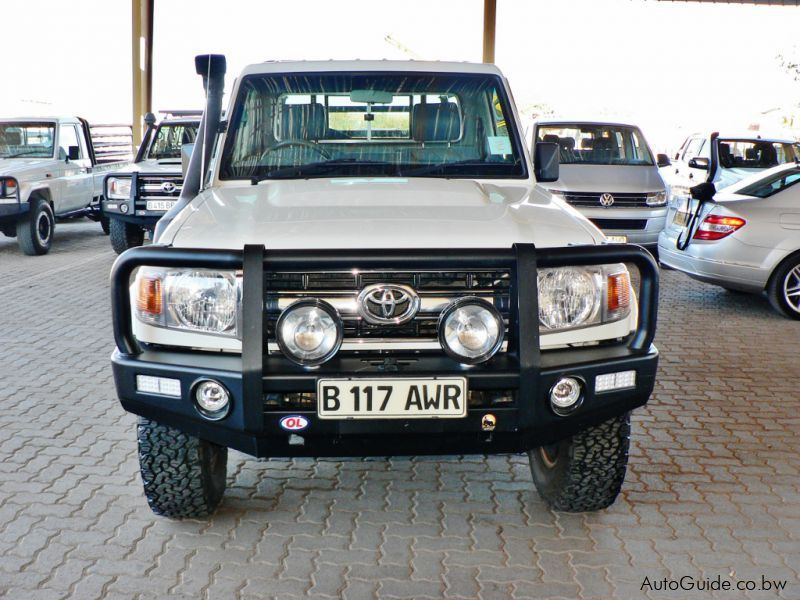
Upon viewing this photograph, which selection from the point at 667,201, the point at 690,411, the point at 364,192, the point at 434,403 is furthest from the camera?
the point at 667,201

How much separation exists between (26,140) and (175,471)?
10560 millimetres

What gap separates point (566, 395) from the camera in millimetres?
3416

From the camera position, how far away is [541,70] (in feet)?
120

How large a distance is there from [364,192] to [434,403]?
3.87 feet

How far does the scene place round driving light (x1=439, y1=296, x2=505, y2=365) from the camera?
3.33 m

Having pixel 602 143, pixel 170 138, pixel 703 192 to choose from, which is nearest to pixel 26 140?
pixel 170 138

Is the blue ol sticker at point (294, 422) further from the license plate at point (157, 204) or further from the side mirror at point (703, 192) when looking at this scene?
the license plate at point (157, 204)

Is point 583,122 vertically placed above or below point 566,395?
above

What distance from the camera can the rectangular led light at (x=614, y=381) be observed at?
345cm

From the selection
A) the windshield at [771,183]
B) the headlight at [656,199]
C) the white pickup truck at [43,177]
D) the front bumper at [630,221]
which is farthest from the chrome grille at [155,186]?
the windshield at [771,183]

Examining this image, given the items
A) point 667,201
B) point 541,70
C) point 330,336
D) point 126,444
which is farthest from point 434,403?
point 541,70

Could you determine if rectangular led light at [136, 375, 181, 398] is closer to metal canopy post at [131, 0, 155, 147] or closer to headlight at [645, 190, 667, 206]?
headlight at [645, 190, 667, 206]

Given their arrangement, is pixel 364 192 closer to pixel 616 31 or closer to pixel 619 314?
pixel 619 314

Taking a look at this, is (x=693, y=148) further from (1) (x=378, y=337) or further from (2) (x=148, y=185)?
(1) (x=378, y=337)
